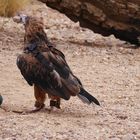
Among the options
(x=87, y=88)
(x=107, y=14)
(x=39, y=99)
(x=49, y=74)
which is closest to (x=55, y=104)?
(x=39, y=99)

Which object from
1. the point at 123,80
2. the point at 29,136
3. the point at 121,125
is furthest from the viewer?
the point at 123,80

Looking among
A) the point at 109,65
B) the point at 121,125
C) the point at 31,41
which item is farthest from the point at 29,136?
the point at 109,65

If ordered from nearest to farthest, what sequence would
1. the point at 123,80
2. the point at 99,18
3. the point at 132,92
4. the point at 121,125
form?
the point at 121,125 < the point at 132,92 < the point at 123,80 < the point at 99,18

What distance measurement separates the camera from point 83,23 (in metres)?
11.4

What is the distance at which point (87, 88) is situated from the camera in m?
8.23

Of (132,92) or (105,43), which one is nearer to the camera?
(132,92)

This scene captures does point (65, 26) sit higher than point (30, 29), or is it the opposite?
point (30, 29)

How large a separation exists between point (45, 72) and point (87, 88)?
6.03 feet

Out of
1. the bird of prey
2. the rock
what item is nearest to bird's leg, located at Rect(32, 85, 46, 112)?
the bird of prey

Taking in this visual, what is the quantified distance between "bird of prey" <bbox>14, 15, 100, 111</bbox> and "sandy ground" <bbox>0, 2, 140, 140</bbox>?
0.68ft

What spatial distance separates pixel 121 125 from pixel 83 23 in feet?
18.0

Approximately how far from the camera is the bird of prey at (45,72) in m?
6.40

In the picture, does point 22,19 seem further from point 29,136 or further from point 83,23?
point 83,23

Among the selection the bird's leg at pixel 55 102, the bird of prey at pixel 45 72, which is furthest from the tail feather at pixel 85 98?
the bird's leg at pixel 55 102
